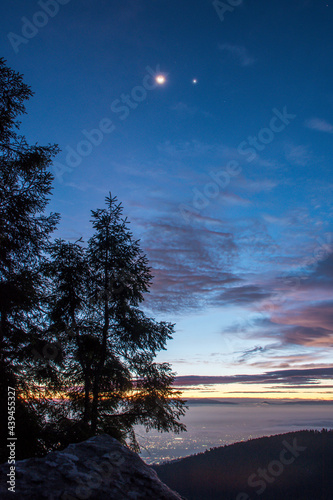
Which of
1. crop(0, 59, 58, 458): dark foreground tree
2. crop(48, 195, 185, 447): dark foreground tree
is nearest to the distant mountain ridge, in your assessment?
crop(48, 195, 185, 447): dark foreground tree

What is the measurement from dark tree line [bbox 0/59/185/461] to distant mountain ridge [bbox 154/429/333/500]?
10695 centimetres

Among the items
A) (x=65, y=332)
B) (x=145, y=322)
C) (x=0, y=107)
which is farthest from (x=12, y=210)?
(x=145, y=322)

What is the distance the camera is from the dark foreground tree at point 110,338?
11523 millimetres

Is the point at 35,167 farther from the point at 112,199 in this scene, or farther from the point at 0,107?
the point at 112,199

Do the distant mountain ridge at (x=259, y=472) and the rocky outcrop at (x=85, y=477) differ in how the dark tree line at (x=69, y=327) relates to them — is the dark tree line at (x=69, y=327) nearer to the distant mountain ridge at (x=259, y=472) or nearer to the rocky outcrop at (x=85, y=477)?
the rocky outcrop at (x=85, y=477)

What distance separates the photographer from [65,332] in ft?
38.2

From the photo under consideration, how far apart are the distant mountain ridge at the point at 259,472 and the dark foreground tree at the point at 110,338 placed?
350 ft

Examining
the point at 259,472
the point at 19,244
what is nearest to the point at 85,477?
the point at 19,244

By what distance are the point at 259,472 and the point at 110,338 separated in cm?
12761

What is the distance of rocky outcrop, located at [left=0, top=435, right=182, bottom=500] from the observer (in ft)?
10.9

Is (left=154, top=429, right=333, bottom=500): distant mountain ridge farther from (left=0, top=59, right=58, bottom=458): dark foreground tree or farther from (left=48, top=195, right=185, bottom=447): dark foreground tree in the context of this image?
(left=0, top=59, right=58, bottom=458): dark foreground tree

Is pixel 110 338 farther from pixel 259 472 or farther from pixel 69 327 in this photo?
pixel 259 472

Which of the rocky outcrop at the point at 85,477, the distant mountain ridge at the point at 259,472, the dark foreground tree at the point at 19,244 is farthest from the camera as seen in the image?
the distant mountain ridge at the point at 259,472

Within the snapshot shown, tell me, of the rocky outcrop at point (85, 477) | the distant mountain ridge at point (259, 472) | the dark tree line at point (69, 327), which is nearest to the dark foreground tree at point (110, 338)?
the dark tree line at point (69, 327)
